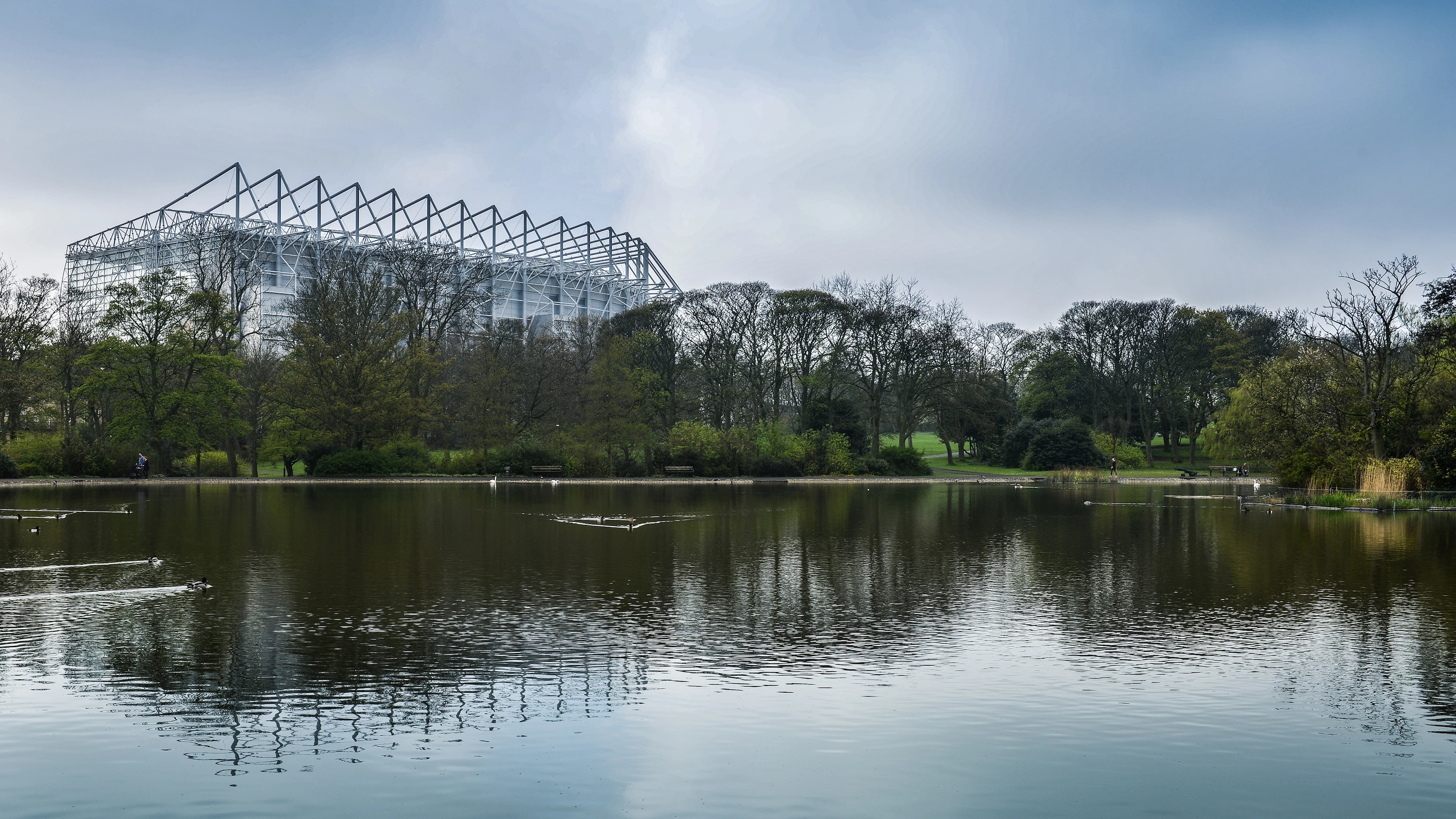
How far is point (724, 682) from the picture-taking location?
9.98 m

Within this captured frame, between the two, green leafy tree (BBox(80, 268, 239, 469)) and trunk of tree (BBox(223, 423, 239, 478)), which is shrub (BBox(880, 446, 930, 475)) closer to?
trunk of tree (BBox(223, 423, 239, 478))

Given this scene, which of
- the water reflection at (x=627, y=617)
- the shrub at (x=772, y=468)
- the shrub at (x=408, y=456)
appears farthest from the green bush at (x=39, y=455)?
the shrub at (x=772, y=468)

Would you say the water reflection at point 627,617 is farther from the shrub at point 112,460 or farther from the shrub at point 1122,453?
the shrub at point 1122,453

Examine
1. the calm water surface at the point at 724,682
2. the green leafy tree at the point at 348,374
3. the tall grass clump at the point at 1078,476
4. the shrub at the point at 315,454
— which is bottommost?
the calm water surface at the point at 724,682

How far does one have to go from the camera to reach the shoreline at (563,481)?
4688cm

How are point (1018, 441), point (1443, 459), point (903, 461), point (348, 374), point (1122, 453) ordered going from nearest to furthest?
point (1443, 459) < point (348, 374) < point (903, 461) < point (1122, 453) < point (1018, 441)

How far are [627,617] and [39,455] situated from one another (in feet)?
152

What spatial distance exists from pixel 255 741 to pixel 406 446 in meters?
47.1

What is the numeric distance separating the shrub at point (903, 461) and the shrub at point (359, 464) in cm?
2536

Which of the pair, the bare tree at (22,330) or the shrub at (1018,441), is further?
the shrub at (1018,441)

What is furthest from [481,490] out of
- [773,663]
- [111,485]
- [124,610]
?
[773,663]

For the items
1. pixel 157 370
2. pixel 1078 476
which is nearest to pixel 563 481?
pixel 157 370

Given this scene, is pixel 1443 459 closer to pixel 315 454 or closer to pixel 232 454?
pixel 315 454

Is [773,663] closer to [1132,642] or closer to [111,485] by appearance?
[1132,642]
